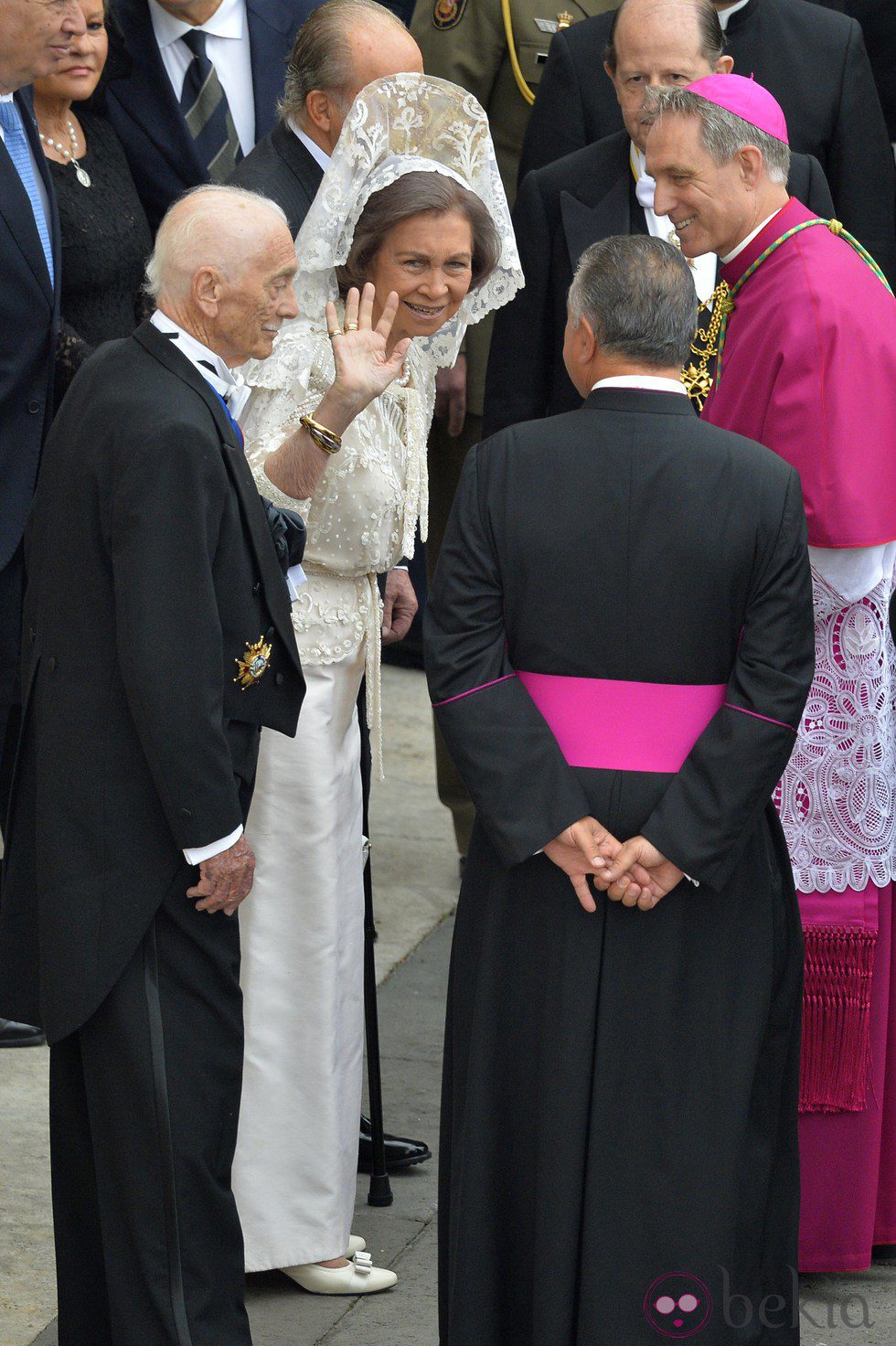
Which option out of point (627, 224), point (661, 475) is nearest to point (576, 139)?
point (627, 224)

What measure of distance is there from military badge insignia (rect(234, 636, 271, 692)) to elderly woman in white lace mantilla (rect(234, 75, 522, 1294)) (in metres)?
0.42

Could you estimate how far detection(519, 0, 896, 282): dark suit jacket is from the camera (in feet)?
13.6

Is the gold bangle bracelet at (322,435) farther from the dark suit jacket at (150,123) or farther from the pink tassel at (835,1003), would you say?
the dark suit jacket at (150,123)

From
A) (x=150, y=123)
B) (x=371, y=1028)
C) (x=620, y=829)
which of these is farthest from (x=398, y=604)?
(x=150, y=123)

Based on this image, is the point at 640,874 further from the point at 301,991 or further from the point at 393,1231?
the point at 393,1231

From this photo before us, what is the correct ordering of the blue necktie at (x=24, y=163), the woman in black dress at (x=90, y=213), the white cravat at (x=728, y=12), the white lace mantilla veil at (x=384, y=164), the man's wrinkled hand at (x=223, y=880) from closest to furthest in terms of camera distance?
the man's wrinkled hand at (x=223, y=880)
the white lace mantilla veil at (x=384, y=164)
the blue necktie at (x=24, y=163)
the woman in black dress at (x=90, y=213)
the white cravat at (x=728, y=12)

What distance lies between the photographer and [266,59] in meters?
4.39

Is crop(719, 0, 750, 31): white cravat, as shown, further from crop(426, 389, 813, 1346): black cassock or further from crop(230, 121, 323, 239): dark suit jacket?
crop(426, 389, 813, 1346): black cassock

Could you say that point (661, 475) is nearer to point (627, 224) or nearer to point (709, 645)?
point (709, 645)

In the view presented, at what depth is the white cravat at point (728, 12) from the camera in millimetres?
4266

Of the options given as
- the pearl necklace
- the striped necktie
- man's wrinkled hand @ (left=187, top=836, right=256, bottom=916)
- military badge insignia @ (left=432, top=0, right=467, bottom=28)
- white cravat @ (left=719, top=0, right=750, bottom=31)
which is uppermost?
military badge insignia @ (left=432, top=0, right=467, bottom=28)

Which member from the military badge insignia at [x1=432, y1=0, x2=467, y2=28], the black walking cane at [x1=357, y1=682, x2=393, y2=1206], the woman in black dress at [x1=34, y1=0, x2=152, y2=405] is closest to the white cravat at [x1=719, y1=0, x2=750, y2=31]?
the military badge insignia at [x1=432, y1=0, x2=467, y2=28]

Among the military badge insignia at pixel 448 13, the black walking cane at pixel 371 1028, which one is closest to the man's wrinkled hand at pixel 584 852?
the black walking cane at pixel 371 1028

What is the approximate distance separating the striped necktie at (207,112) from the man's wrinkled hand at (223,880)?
7.20ft
